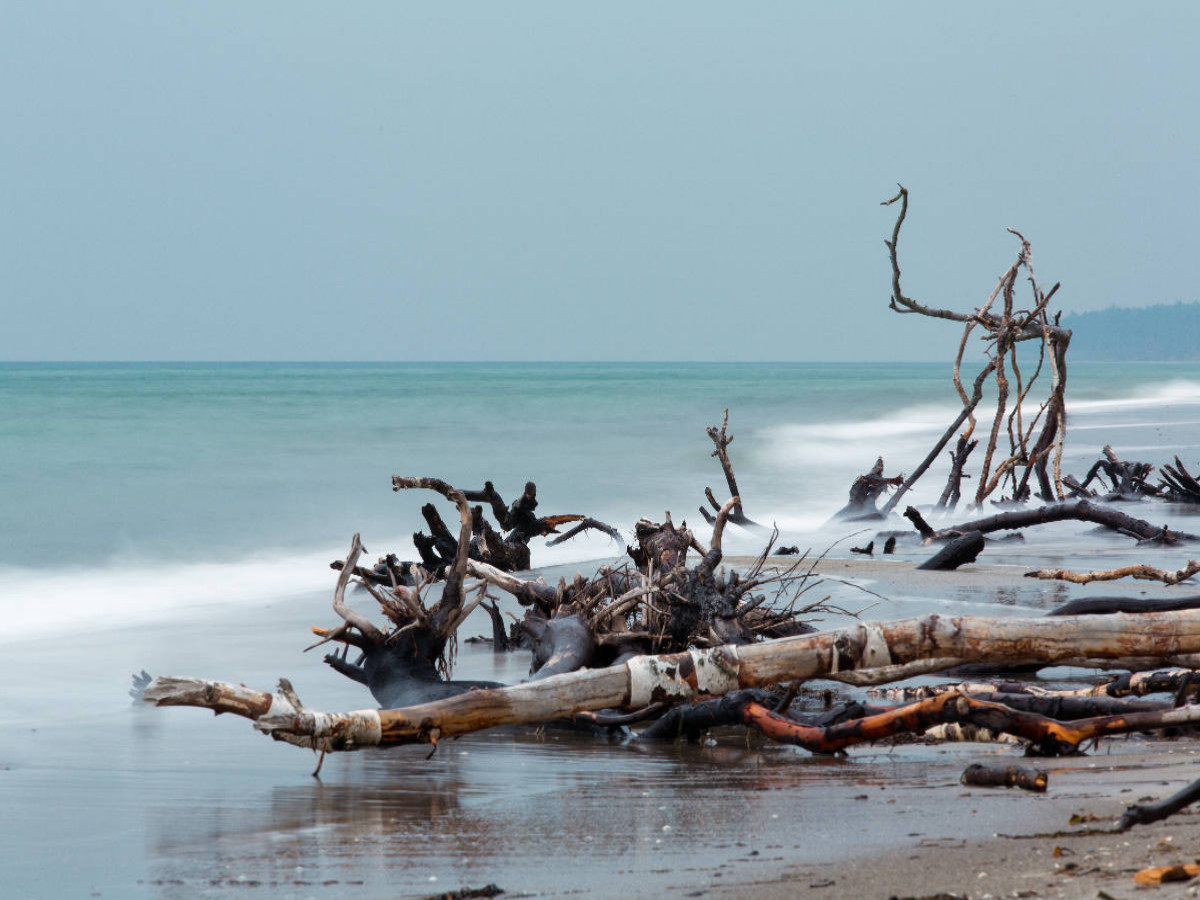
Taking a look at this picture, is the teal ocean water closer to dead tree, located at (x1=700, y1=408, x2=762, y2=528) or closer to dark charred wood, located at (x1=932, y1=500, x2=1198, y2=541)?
dead tree, located at (x1=700, y1=408, x2=762, y2=528)

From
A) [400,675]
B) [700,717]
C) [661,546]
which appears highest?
[661,546]

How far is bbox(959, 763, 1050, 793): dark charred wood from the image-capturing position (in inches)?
122

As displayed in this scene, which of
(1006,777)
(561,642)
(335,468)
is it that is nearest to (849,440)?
(335,468)

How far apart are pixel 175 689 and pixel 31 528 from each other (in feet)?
37.6

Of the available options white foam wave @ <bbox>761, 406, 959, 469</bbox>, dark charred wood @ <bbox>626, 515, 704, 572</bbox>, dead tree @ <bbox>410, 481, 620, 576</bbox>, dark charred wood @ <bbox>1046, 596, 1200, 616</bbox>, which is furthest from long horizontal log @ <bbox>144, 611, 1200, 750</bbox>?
white foam wave @ <bbox>761, 406, 959, 469</bbox>

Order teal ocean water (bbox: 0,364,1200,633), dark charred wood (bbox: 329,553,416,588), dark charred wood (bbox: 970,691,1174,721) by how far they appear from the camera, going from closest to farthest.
→ dark charred wood (bbox: 970,691,1174,721) < dark charred wood (bbox: 329,553,416,588) < teal ocean water (bbox: 0,364,1200,633)

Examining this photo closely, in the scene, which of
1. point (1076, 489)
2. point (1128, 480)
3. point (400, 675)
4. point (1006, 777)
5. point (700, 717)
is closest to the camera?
point (1006, 777)

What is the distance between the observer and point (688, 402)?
165 ft

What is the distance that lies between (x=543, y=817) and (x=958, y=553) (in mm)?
5264

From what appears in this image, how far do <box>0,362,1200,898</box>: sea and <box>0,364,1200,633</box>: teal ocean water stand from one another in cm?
9

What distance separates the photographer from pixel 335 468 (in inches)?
835

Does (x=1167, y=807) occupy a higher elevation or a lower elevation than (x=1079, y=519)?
lower

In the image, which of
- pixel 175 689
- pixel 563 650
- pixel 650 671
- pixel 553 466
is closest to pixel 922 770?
pixel 650 671

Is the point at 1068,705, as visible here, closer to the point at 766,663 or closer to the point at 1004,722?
the point at 1004,722
